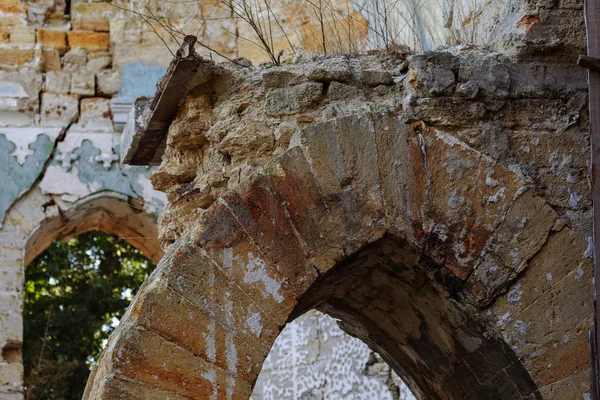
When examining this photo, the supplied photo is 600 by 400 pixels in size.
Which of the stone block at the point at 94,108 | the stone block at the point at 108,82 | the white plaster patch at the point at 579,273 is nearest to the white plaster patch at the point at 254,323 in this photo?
the white plaster patch at the point at 579,273

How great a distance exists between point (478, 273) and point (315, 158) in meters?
0.70

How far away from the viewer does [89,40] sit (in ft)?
30.3

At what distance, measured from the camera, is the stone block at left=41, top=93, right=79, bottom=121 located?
8828mm

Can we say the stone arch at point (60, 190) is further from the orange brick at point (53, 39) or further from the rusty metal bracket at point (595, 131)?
the rusty metal bracket at point (595, 131)

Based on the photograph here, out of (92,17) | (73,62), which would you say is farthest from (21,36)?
(92,17)

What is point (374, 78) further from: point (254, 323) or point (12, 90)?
point (12, 90)

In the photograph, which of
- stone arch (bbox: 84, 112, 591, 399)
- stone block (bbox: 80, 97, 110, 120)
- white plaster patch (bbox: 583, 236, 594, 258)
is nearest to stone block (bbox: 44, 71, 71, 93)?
stone block (bbox: 80, 97, 110, 120)

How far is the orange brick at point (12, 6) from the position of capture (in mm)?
9117

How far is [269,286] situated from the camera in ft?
11.9

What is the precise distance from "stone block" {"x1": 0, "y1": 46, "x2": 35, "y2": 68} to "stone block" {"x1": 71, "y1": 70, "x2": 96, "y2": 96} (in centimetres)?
40

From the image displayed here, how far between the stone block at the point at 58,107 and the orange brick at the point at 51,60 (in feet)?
0.95

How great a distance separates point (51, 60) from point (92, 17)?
22.0 inches

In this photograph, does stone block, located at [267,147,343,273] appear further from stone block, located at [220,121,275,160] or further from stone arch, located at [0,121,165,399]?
stone arch, located at [0,121,165,399]

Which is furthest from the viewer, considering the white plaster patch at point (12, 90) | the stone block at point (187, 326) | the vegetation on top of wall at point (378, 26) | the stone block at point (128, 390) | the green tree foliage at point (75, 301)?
the green tree foliage at point (75, 301)
